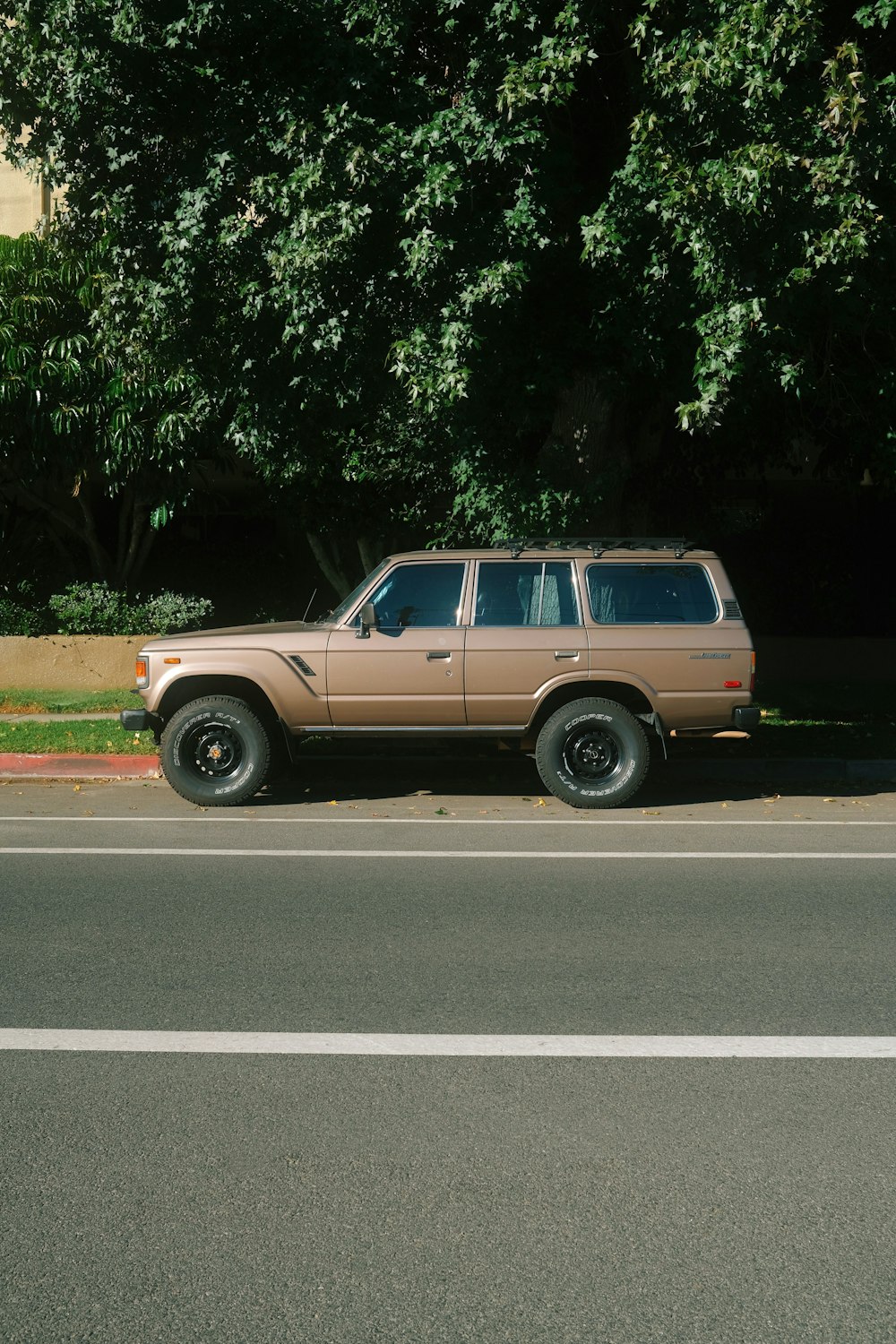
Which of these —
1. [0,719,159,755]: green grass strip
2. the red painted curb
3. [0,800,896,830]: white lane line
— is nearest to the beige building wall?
[0,719,159,755]: green grass strip

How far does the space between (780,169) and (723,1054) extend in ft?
21.9

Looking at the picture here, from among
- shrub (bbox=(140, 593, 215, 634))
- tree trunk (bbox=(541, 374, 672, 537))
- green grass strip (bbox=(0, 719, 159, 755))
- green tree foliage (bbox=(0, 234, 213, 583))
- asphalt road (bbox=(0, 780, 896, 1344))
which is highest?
green tree foliage (bbox=(0, 234, 213, 583))

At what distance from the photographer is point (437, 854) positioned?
8.45 m

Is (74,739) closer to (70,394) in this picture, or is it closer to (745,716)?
(70,394)

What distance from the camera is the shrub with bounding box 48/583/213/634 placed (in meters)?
17.2

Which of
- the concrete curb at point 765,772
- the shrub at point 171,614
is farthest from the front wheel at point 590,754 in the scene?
the shrub at point 171,614

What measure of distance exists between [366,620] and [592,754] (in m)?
1.99

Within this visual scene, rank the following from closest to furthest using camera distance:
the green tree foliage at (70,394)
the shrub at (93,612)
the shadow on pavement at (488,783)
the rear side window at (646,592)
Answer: the rear side window at (646,592) → the shadow on pavement at (488,783) → the green tree foliage at (70,394) → the shrub at (93,612)

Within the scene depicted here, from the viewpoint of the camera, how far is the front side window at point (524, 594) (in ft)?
34.2

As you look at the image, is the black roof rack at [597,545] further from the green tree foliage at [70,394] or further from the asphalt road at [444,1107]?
the green tree foliage at [70,394]

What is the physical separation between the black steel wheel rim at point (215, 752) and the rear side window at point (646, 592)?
292 centimetres

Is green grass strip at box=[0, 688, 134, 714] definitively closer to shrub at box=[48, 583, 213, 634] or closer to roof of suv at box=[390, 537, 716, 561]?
shrub at box=[48, 583, 213, 634]

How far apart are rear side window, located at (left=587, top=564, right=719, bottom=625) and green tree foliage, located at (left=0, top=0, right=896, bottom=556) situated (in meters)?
1.18

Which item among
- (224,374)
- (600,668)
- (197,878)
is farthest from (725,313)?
(197,878)
